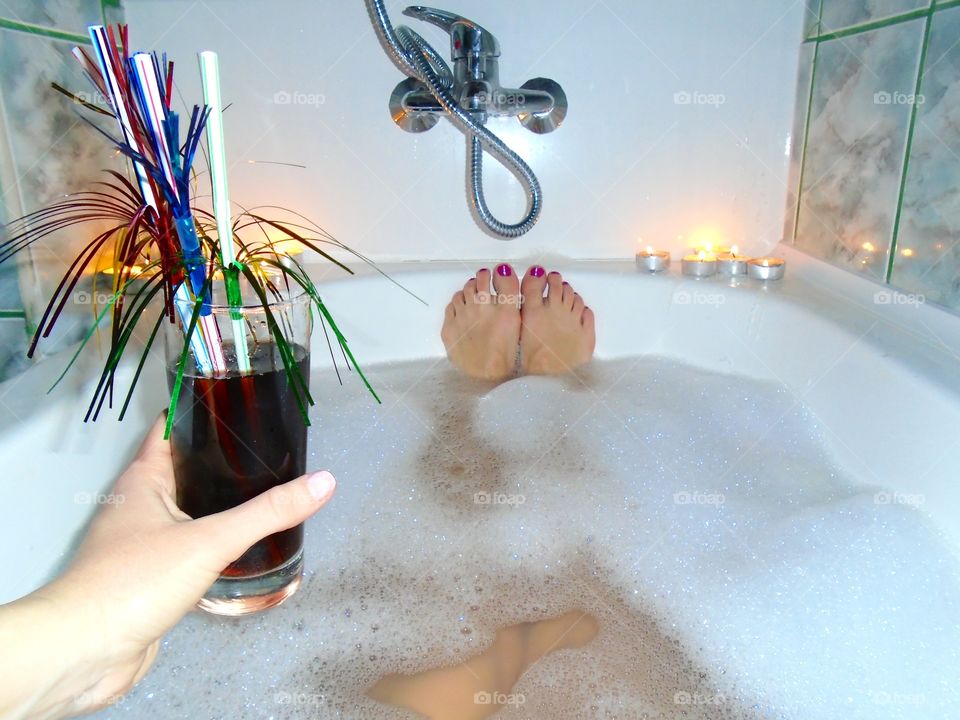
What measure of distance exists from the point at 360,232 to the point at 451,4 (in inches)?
17.7

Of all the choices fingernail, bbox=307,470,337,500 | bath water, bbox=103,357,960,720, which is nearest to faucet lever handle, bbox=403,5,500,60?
bath water, bbox=103,357,960,720

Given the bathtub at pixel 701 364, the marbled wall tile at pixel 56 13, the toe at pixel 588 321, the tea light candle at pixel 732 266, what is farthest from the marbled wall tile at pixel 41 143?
the tea light candle at pixel 732 266

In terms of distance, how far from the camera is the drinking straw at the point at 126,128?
348 millimetres

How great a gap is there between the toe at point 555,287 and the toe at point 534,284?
1 centimetres

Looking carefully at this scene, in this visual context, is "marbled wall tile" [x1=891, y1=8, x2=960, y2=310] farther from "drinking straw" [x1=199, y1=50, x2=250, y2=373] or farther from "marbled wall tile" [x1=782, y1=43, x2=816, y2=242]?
"drinking straw" [x1=199, y1=50, x2=250, y2=373]

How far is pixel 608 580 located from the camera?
75 cm

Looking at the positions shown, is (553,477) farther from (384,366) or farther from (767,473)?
(384,366)

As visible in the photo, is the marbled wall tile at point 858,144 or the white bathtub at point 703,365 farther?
the marbled wall tile at point 858,144

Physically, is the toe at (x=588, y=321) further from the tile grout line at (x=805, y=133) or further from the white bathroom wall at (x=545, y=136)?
the tile grout line at (x=805, y=133)

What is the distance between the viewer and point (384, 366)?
4.04ft

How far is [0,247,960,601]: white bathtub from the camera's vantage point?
26.4 inches

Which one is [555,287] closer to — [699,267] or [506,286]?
[506,286]

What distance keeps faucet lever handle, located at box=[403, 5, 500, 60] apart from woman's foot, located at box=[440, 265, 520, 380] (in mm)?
383

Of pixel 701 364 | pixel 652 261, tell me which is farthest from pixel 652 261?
pixel 701 364
